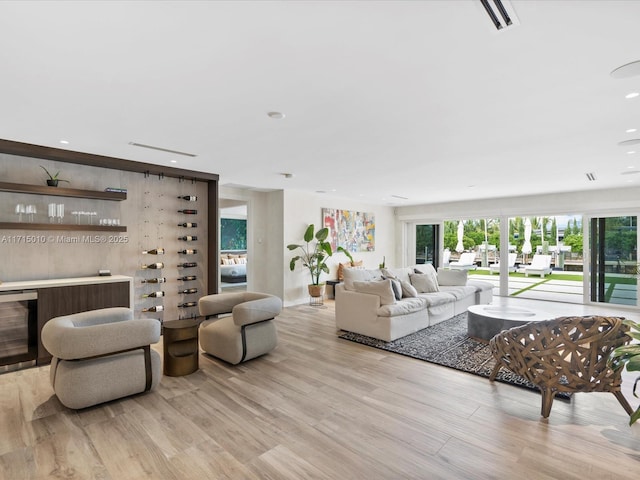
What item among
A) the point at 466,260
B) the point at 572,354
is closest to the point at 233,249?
the point at 466,260

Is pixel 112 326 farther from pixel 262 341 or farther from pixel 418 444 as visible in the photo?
pixel 418 444

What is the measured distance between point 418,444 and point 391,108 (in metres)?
2.58

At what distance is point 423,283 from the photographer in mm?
5906

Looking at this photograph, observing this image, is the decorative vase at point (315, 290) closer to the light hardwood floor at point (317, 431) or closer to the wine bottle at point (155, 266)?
the wine bottle at point (155, 266)

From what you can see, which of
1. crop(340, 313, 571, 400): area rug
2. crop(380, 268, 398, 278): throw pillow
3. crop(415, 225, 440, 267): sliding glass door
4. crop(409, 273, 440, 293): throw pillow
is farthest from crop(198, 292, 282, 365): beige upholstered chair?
crop(415, 225, 440, 267): sliding glass door

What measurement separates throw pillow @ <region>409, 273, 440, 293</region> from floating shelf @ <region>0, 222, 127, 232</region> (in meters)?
4.77

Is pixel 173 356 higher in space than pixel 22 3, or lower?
lower

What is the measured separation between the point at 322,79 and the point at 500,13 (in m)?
1.12

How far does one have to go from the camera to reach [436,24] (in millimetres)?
1741

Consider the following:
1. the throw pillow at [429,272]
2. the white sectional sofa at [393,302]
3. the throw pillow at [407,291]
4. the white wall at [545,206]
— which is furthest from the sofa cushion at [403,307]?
the white wall at [545,206]

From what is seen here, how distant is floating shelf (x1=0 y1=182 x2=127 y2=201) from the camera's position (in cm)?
381

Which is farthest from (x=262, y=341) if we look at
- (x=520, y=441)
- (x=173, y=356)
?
(x=520, y=441)

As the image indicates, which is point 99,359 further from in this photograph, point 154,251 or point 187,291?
point 187,291

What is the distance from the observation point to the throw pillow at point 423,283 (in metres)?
5.87
